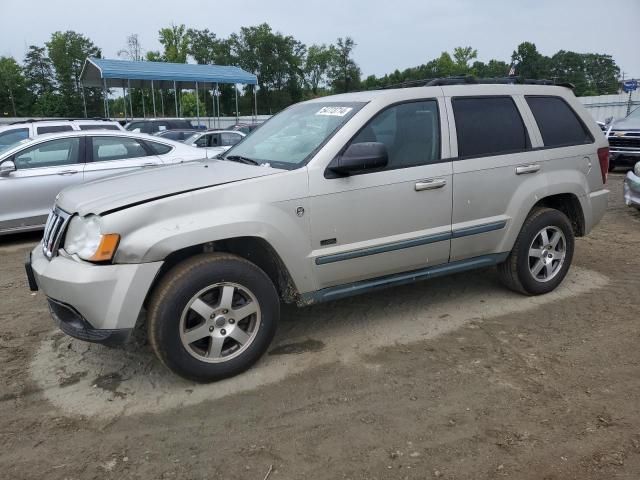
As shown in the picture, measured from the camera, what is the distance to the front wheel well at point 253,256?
3.36m

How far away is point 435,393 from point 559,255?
2355 mm

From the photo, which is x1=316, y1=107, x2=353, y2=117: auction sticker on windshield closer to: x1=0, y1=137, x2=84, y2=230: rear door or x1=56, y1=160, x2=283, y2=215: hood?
x1=56, y1=160, x2=283, y2=215: hood

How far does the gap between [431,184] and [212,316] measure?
1.87m

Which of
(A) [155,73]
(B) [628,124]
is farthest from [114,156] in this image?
(A) [155,73]

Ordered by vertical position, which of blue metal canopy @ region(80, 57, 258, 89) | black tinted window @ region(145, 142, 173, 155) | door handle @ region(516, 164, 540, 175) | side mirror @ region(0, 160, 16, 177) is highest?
blue metal canopy @ region(80, 57, 258, 89)

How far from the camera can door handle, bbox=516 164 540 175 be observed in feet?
14.5

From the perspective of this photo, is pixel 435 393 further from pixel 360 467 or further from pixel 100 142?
pixel 100 142

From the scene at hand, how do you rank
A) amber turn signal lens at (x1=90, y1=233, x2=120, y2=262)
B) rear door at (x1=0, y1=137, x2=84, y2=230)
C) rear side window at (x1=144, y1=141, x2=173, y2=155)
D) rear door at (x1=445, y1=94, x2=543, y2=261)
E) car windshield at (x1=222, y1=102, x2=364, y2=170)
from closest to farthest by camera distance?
1. amber turn signal lens at (x1=90, y1=233, x2=120, y2=262)
2. car windshield at (x1=222, y1=102, x2=364, y2=170)
3. rear door at (x1=445, y1=94, x2=543, y2=261)
4. rear door at (x1=0, y1=137, x2=84, y2=230)
5. rear side window at (x1=144, y1=141, x2=173, y2=155)

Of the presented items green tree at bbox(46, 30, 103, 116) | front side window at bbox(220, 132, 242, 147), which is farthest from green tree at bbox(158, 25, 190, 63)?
front side window at bbox(220, 132, 242, 147)

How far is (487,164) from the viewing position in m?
4.26

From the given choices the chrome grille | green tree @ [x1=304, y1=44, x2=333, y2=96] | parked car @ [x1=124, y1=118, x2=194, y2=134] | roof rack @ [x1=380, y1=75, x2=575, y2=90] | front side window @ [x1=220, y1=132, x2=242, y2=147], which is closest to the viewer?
the chrome grille

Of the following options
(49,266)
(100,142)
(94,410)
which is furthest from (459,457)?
(100,142)

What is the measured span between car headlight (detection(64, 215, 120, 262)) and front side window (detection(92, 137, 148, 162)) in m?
4.84

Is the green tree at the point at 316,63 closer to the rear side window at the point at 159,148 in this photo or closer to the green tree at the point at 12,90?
the green tree at the point at 12,90
